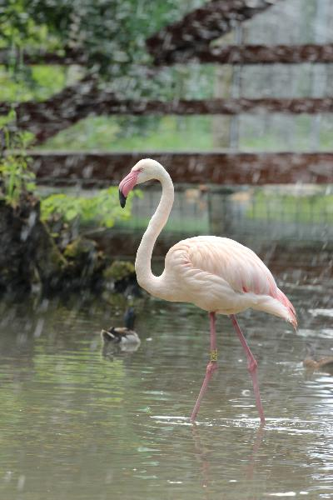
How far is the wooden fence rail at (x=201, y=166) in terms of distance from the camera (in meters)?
14.8

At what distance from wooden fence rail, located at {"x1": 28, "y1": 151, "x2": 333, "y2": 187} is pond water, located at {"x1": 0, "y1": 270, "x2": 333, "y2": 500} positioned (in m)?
3.59

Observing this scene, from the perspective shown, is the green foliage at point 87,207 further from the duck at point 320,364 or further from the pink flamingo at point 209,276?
the pink flamingo at point 209,276

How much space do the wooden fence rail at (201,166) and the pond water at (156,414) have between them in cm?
359

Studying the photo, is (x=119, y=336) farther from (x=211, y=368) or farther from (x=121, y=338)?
(x=211, y=368)

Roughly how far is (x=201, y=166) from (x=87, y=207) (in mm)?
2245

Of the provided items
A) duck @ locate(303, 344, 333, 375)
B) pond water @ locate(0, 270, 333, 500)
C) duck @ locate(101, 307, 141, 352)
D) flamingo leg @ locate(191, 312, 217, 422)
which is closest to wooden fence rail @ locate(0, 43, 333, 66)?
pond water @ locate(0, 270, 333, 500)

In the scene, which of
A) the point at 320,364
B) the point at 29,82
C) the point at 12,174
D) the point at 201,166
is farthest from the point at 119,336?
the point at 29,82

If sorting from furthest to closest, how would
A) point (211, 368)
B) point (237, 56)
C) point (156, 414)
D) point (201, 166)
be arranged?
point (237, 56), point (201, 166), point (211, 368), point (156, 414)

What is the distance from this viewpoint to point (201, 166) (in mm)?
14805

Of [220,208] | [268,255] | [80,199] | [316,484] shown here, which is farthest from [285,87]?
[316,484]

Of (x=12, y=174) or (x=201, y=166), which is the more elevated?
(x=12, y=174)

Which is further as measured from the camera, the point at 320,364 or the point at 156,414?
the point at 320,364

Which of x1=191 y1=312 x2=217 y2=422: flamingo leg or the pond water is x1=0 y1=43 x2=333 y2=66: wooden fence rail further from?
x1=191 y1=312 x2=217 y2=422: flamingo leg

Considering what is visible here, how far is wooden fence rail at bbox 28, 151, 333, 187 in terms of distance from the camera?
1477 centimetres
